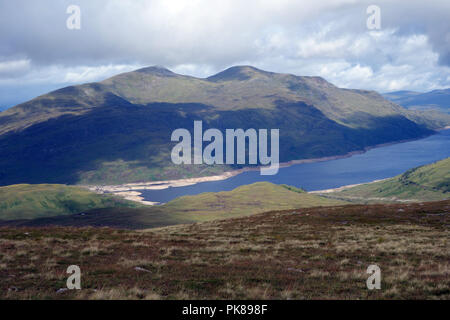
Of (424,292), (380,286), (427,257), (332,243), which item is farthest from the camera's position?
(332,243)

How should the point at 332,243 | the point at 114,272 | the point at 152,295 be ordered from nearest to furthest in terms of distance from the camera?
the point at 152,295 < the point at 114,272 < the point at 332,243

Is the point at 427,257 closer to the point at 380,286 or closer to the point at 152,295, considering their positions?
the point at 380,286
